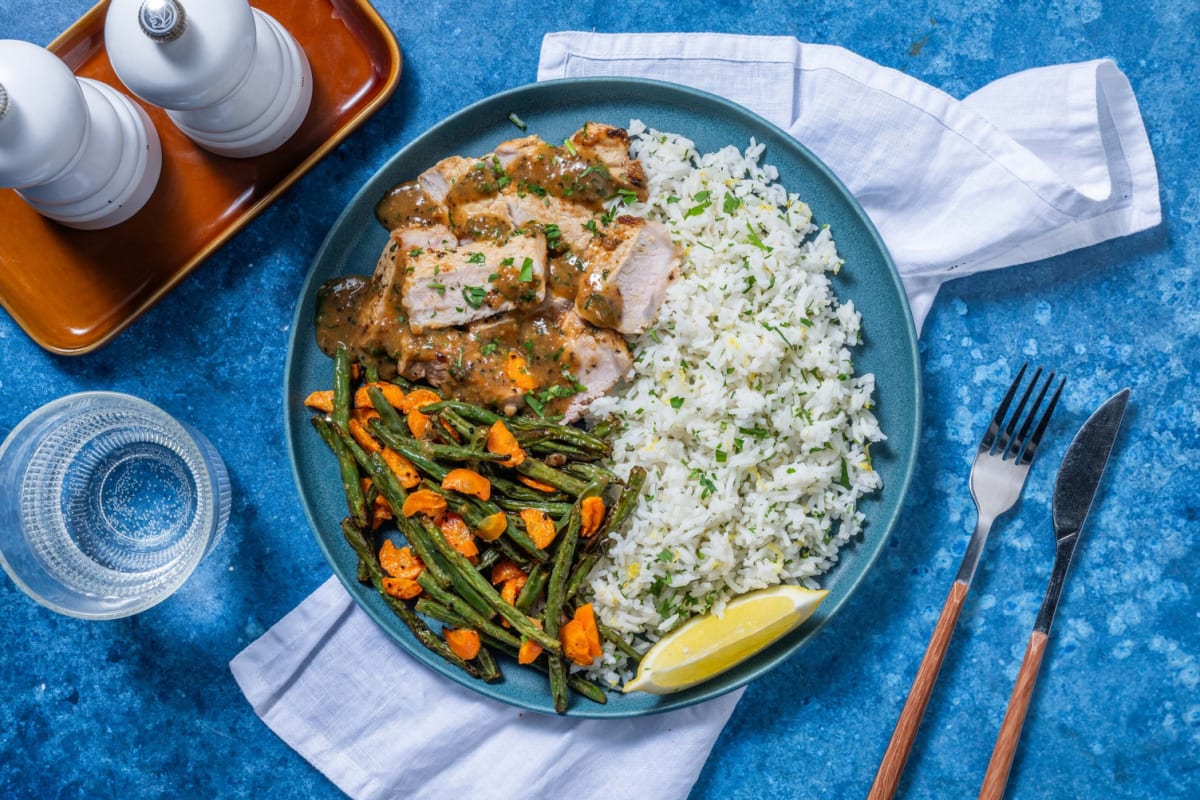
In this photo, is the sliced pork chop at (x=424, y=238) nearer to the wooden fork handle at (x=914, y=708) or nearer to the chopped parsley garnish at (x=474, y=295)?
the chopped parsley garnish at (x=474, y=295)

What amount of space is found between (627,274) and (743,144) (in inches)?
28.4

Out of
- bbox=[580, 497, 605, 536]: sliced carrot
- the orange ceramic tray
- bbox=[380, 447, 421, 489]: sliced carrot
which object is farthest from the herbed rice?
the orange ceramic tray

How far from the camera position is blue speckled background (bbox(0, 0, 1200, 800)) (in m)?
3.51

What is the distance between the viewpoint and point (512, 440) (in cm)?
317

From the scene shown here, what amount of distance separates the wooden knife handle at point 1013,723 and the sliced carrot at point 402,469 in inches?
92.1

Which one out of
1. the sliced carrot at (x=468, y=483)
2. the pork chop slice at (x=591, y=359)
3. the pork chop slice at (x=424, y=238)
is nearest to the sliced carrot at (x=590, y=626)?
the sliced carrot at (x=468, y=483)

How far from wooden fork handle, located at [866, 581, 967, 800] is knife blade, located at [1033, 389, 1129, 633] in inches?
14.4

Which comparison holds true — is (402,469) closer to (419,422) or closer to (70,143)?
(419,422)

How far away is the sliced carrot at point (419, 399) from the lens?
3.31 metres

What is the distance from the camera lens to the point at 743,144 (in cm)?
343

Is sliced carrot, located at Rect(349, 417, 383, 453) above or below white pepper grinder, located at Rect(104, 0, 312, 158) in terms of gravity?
below

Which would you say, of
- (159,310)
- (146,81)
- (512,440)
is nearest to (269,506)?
(159,310)

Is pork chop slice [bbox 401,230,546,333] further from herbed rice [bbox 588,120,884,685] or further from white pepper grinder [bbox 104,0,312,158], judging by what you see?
white pepper grinder [bbox 104,0,312,158]

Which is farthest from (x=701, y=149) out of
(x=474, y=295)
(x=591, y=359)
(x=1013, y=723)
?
(x=1013, y=723)
